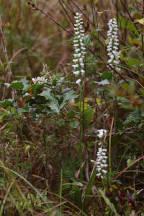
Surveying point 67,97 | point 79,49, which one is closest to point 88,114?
point 67,97

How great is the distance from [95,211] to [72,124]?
698mm

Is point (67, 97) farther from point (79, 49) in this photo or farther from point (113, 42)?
point (113, 42)

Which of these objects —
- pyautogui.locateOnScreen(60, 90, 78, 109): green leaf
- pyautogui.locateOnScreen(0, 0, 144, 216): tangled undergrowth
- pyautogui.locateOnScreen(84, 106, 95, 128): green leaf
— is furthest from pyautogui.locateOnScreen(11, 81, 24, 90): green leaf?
pyautogui.locateOnScreen(84, 106, 95, 128): green leaf

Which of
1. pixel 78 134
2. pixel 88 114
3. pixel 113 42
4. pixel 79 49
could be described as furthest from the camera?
pixel 78 134

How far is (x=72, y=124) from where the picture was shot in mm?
2277

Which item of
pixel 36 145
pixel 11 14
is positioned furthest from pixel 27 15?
pixel 36 145

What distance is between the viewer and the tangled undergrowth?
5.82 feet

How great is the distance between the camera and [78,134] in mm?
2723

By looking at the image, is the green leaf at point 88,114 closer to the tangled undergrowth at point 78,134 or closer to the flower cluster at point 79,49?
the tangled undergrowth at point 78,134

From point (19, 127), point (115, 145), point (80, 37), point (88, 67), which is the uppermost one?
point (80, 37)

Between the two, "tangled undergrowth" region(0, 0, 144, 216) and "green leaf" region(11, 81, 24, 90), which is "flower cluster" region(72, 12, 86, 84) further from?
"green leaf" region(11, 81, 24, 90)

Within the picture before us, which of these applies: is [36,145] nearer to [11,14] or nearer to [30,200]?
[30,200]

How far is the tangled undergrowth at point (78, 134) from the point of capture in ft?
5.82

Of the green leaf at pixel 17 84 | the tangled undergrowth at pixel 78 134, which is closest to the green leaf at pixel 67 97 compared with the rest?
the tangled undergrowth at pixel 78 134
